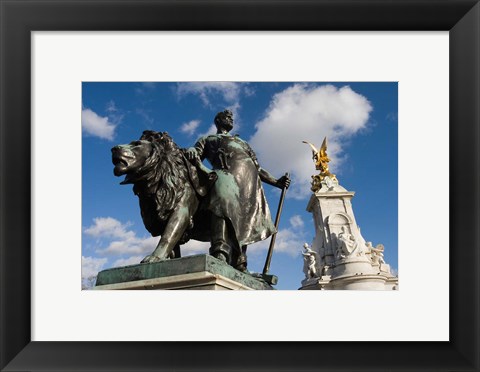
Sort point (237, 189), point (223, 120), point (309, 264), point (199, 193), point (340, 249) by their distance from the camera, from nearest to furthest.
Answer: point (199, 193) → point (237, 189) → point (223, 120) → point (340, 249) → point (309, 264)

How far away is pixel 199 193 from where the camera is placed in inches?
349

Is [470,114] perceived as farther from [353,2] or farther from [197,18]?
[197,18]

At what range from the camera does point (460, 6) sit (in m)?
7.53

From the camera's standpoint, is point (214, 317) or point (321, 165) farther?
point (321, 165)

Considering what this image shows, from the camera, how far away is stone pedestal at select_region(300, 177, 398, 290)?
965 inches

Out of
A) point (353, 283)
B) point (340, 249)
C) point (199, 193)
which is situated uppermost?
point (199, 193)

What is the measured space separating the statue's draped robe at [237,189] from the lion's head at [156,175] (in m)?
0.42

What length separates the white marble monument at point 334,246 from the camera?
81.7 ft

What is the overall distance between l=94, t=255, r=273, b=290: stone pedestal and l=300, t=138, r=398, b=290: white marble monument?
641 inches

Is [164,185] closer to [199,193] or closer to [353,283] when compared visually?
[199,193]

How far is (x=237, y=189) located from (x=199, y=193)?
431 mm

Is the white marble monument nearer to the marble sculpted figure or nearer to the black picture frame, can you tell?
the marble sculpted figure

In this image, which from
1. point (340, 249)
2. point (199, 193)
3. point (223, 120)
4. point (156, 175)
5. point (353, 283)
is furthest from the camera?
point (340, 249)

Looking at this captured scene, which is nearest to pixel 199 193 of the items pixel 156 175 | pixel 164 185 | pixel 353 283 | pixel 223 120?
pixel 164 185
